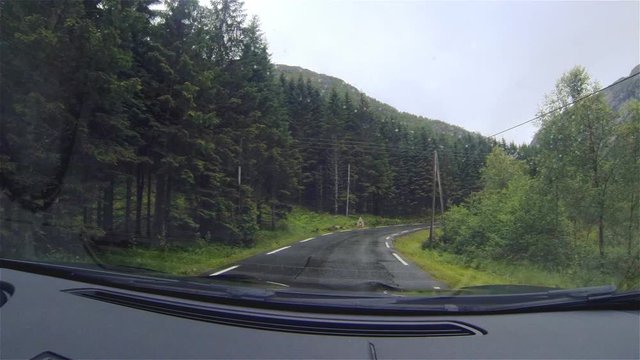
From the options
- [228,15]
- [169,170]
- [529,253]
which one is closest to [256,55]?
[228,15]

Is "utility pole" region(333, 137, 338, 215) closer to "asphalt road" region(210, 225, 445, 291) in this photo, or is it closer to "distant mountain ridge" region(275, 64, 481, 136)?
"asphalt road" region(210, 225, 445, 291)

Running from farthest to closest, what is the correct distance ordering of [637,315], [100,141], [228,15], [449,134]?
[449,134], [228,15], [100,141], [637,315]

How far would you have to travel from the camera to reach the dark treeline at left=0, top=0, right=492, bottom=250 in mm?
9344

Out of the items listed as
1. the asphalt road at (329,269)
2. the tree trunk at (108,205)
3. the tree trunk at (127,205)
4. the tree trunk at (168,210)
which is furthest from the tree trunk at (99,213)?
the asphalt road at (329,269)

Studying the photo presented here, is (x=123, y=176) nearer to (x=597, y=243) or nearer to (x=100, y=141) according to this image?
(x=100, y=141)

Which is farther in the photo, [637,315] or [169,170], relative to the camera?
[169,170]

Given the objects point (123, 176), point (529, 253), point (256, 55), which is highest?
point (256, 55)

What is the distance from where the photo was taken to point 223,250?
13.2 meters

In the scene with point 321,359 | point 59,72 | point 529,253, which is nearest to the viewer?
point 321,359

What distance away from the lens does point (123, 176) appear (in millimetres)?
13797

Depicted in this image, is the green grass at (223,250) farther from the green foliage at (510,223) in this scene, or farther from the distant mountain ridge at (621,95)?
the distant mountain ridge at (621,95)

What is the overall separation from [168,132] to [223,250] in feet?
13.1

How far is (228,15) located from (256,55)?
3334mm

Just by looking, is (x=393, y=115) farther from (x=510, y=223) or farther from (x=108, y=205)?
(x=108, y=205)
